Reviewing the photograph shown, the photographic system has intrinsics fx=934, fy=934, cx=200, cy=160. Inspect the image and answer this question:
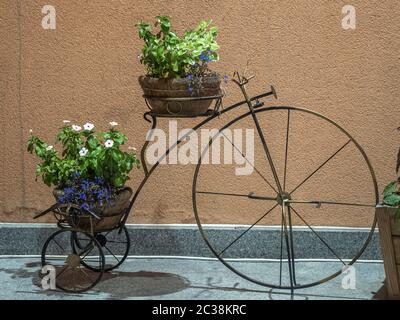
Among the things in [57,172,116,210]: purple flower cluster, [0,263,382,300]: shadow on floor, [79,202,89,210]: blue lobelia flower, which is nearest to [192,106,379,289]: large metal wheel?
[0,263,382,300]: shadow on floor

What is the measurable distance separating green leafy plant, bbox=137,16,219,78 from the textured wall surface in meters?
0.54

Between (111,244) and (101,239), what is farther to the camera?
(111,244)

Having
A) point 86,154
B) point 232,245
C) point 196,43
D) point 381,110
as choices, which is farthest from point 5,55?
point 381,110

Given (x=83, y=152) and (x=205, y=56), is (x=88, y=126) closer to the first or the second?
(x=83, y=152)

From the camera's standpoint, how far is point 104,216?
5.06 meters

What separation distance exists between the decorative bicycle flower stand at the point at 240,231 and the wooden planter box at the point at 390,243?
20 cm

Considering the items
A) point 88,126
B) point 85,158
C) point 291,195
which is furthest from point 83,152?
point 291,195

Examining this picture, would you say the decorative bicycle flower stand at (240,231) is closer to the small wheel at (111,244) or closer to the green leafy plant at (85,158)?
the small wheel at (111,244)

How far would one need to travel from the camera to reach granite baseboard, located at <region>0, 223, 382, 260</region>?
559cm

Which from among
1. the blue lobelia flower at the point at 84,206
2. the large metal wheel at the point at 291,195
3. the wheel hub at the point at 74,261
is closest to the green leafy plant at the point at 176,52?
the large metal wheel at the point at 291,195

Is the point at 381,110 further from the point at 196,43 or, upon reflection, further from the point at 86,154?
the point at 86,154

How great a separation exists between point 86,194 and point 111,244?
727mm

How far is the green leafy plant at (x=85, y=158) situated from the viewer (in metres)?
5.09

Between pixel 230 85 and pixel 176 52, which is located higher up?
pixel 176 52
